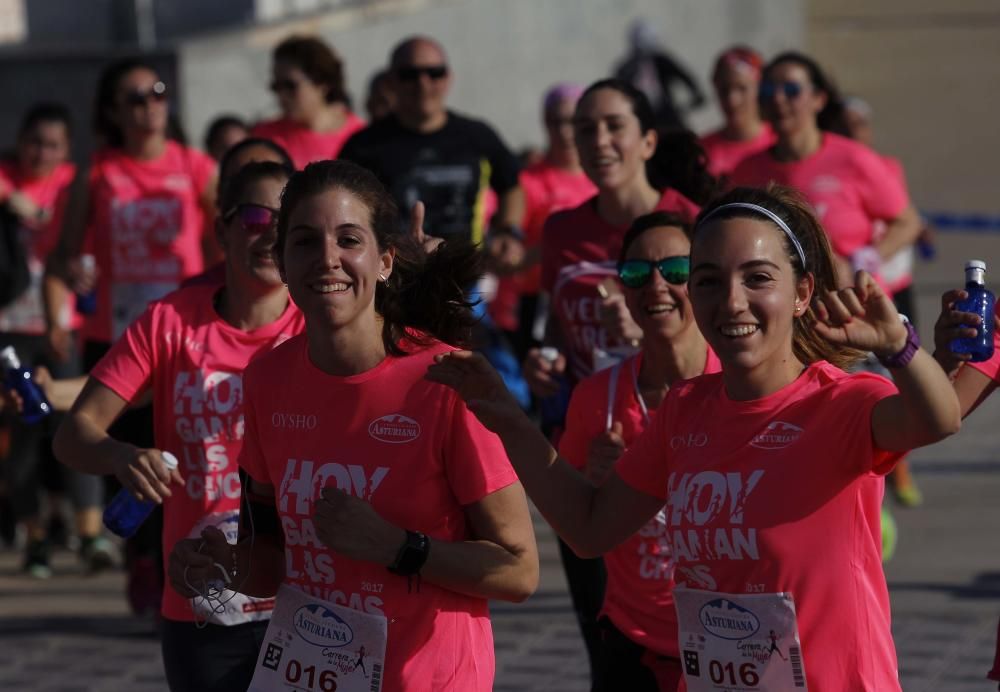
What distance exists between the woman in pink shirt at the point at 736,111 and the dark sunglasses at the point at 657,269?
4.92 metres

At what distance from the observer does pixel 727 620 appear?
3.55m

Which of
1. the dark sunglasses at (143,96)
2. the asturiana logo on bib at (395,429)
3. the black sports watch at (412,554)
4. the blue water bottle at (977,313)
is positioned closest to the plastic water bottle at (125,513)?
the asturiana logo on bib at (395,429)

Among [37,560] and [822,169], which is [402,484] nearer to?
[822,169]

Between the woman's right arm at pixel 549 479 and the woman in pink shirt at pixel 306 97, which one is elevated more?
the woman in pink shirt at pixel 306 97

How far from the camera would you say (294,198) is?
377cm

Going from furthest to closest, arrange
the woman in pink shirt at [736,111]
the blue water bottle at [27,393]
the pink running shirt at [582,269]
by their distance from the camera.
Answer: the woman in pink shirt at [736,111] → the pink running shirt at [582,269] → the blue water bottle at [27,393]

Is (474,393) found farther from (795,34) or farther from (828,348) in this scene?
(795,34)

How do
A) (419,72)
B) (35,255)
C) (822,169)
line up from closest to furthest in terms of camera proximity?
(419,72)
(822,169)
(35,255)

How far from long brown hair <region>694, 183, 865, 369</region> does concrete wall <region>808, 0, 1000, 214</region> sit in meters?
20.6

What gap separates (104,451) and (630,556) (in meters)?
1.26

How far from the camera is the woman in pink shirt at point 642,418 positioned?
4617 millimetres

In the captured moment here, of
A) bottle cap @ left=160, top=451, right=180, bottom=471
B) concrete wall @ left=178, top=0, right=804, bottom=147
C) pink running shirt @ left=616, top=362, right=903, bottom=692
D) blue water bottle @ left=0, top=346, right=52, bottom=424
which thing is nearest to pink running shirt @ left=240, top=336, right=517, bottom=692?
pink running shirt @ left=616, top=362, right=903, bottom=692

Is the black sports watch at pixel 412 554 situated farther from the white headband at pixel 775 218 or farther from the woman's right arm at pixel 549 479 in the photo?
the white headband at pixel 775 218

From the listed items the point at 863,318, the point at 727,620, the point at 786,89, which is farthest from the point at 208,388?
the point at 786,89
